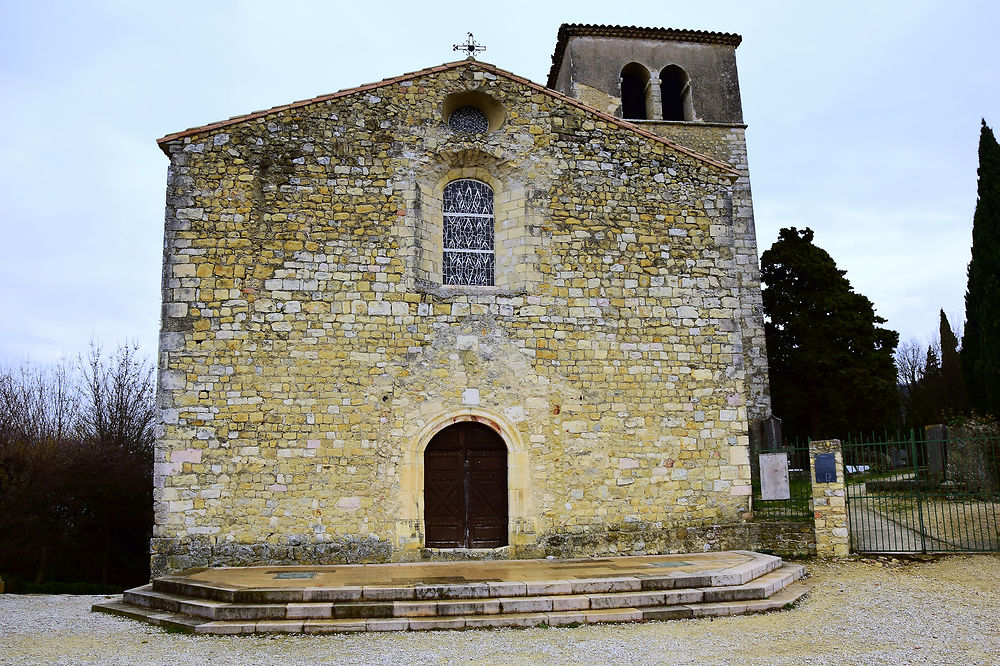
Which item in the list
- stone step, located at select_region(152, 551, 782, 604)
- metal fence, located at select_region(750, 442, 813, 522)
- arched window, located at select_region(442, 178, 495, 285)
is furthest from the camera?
arched window, located at select_region(442, 178, 495, 285)

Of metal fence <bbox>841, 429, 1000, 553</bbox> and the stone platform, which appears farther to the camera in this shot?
metal fence <bbox>841, 429, 1000, 553</bbox>

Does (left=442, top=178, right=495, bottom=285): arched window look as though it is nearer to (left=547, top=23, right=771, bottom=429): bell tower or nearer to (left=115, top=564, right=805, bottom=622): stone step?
(left=115, top=564, right=805, bottom=622): stone step

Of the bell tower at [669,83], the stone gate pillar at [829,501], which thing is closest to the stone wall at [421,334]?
the stone gate pillar at [829,501]

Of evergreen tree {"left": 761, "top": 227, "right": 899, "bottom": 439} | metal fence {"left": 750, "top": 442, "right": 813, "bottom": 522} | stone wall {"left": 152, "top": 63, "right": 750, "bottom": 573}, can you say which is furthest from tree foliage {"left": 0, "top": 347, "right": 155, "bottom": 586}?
evergreen tree {"left": 761, "top": 227, "right": 899, "bottom": 439}

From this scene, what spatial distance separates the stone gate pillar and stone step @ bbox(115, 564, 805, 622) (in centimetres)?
296

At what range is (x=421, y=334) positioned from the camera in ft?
35.5

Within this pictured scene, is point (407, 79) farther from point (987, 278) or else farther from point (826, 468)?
point (987, 278)

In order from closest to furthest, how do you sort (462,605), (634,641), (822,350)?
(634,641), (462,605), (822,350)

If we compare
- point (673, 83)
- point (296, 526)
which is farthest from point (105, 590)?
point (673, 83)

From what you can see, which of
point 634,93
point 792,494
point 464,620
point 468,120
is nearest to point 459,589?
point 464,620

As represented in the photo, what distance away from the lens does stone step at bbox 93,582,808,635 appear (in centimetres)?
732

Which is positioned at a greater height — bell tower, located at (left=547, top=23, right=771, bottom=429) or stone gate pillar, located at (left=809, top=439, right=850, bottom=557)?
bell tower, located at (left=547, top=23, right=771, bottom=429)

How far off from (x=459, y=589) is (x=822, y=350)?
65.4 ft

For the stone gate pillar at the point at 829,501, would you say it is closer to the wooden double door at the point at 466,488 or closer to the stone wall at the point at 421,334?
the stone wall at the point at 421,334
